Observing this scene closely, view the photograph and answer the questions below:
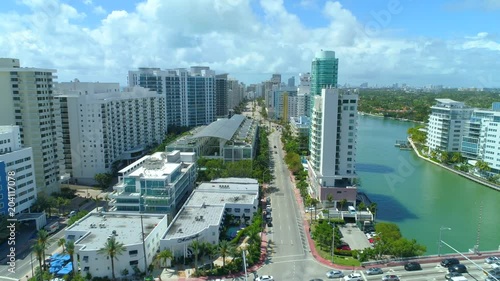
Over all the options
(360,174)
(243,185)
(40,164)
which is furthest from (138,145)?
(360,174)

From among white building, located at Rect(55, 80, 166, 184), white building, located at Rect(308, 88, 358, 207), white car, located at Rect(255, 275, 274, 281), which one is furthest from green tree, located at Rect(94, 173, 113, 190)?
white car, located at Rect(255, 275, 274, 281)

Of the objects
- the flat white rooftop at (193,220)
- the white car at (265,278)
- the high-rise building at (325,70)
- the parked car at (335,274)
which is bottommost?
the parked car at (335,274)

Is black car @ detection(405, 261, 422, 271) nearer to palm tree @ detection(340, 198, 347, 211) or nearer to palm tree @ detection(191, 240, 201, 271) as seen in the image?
palm tree @ detection(340, 198, 347, 211)

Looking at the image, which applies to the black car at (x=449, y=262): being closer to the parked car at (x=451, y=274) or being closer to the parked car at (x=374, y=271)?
the parked car at (x=451, y=274)

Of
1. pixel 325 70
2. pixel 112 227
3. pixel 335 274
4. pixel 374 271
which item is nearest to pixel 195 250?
pixel 112 227

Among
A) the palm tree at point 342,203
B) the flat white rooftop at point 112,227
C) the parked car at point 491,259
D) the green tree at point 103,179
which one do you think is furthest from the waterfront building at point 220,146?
the parked car at point 491,259

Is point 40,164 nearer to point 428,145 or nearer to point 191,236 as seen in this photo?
point 191,236
